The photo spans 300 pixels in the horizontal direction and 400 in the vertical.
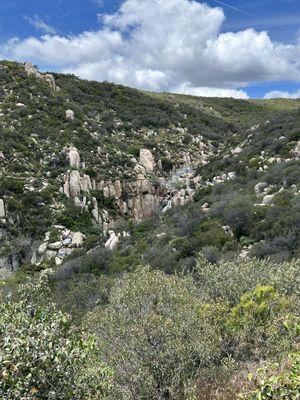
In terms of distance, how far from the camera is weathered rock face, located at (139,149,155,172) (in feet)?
145

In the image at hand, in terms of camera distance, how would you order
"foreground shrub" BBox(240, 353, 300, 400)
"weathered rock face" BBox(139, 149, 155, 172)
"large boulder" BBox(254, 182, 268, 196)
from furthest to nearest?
1. "weathered rock face" BBox(139, 149, 155, 172)
2. "large boulder" BBox(254, 182, 268, 196)
3. "foreground shrub" BBox(240, 353, 300, 400)

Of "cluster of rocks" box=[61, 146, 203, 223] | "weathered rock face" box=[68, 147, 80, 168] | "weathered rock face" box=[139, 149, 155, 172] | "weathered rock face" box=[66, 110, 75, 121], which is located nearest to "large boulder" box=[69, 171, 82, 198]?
"cluster of rocks" box=[61, 146, 203, 223]

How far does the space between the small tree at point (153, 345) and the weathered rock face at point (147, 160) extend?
116ft

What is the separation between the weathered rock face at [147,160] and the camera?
44228 mm

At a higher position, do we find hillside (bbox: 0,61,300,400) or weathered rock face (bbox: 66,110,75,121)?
weathered rock face (bbox: 66,110,75,121)

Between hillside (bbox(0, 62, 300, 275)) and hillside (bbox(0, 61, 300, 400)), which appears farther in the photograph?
hillside (bbox(0, 62, 300, 275))

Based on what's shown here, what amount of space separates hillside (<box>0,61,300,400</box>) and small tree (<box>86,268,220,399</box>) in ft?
0.10

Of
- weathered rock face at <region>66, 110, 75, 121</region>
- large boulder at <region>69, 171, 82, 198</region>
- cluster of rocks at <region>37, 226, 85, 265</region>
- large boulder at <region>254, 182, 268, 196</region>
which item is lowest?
cluster of rocks at <region>37, 226, 85, 265</region>

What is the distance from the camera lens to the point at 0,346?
470 centimetres

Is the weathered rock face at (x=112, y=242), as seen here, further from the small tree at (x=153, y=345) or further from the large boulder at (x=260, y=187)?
the small tree at (x=153, y=345)

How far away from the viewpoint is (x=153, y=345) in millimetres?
7754

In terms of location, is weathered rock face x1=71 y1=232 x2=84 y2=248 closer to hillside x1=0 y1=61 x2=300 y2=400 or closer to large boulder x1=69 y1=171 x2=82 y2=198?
hillside x1=0 y1=61 x2=300 y2=400

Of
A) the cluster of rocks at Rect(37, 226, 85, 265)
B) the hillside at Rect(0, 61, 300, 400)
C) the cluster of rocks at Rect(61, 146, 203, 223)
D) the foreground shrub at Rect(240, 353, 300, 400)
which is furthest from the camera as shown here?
the cluster of rocks at Rect(61, 146, 203, 223)

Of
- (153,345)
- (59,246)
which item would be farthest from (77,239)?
(153,345)
